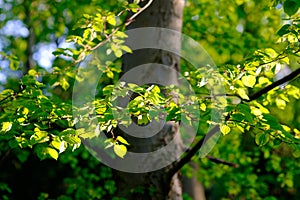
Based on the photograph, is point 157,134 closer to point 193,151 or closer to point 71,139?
point 193,151

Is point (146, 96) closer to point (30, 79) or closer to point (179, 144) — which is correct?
point (30, 79)

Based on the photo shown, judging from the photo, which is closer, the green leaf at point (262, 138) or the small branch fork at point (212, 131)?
the green leaf at point (262, 138)

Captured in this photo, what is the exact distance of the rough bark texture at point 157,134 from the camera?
127 inches

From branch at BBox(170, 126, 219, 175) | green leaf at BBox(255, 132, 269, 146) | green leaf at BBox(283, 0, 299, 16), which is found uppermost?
green leaf at BBox(283, 0, 299, 16)

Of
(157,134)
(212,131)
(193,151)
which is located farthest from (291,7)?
(157,134)

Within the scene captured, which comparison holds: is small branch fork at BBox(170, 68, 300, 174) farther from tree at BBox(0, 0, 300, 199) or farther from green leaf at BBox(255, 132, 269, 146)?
green leaf at BBox(255, 132, 269, 146)

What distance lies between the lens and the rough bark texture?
3230 mm

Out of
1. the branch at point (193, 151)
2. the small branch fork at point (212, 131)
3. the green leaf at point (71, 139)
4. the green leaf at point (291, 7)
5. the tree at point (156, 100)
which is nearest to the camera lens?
the green leaf at point (291, 7)

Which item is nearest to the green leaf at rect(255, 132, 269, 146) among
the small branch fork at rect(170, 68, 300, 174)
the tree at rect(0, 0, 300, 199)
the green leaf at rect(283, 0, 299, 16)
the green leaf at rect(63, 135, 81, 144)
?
the tree at rect(0, 0, 300, 199)

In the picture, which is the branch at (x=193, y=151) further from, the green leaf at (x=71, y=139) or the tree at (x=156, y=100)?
the green leaf at (x=71, y=139)

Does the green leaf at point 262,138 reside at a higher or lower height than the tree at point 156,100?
lower

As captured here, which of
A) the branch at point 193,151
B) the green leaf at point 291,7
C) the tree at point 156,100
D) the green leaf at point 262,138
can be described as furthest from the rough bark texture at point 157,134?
the green leaf at point 291,7

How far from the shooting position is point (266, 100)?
3164mm

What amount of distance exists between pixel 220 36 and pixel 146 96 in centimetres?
281
